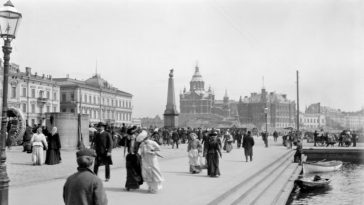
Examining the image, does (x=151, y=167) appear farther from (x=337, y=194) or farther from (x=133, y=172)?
(x=337, y=194)

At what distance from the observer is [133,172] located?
9.86 meters

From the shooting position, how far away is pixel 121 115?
95.9m

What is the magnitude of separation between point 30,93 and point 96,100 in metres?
20.8

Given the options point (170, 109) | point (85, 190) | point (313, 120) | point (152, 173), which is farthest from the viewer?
point (313, 120)

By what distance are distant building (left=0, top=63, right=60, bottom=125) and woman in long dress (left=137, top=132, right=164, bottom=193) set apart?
53077 mm

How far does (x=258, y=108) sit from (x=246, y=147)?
439 ft

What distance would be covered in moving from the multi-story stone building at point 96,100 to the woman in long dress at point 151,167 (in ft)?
218

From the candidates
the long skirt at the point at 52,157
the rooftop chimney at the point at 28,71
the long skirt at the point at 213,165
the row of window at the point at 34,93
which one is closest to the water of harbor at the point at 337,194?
the long skirt at the point at 213,165

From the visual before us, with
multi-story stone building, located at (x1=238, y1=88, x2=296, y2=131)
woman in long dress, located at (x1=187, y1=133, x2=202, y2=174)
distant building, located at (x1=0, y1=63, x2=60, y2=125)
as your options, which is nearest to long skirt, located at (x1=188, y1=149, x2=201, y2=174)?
woman in long dress, located at (x1=187, y1=133, x2=202, y2=174)

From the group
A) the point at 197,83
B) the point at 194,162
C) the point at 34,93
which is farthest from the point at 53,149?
the point at 197,83

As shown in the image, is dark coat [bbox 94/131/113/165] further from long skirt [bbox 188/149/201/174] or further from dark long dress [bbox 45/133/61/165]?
dark long dress [bbox 45/133/61/165]

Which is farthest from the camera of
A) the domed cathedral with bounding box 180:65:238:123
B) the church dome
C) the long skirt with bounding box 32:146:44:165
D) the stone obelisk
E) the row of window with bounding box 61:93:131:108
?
the church dome

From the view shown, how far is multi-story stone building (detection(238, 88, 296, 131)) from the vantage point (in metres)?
150

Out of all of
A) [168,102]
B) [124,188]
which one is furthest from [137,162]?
[168,102]
